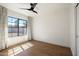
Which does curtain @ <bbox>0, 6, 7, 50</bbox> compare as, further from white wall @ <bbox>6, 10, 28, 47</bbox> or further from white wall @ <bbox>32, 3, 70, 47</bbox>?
white wall @ <bbox>32, 3, 70, 47</bbox>

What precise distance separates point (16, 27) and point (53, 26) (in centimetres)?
100

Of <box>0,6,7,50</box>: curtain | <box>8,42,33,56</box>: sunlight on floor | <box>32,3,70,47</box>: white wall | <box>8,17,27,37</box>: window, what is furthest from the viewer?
<box>0,6,7,50</box>: curtain

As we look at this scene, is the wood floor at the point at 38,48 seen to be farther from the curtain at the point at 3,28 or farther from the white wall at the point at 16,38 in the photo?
the curtain at the point at 3,28

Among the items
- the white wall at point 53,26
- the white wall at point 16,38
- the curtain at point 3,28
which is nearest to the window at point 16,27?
the white wall at point 16,38

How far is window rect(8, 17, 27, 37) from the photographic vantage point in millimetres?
2020

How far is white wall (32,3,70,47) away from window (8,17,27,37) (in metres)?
0.30

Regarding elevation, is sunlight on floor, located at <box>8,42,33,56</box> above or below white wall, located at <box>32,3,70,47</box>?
below

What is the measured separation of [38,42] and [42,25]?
0.51 m

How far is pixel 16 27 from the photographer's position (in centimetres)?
200

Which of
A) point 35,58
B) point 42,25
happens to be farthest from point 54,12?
point 35,58

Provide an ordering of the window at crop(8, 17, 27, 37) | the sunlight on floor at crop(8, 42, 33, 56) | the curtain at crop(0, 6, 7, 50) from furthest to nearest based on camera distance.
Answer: the curtain at crop(0, 6, 7, 50), the sunlight on floor at crop(8, 42, 33, 56), the window at crop(8, 17, 27, 37)

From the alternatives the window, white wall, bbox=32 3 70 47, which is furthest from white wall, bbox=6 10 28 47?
white wall, bbox=32 3 70 47

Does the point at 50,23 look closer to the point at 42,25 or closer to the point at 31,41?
the point at 42,25

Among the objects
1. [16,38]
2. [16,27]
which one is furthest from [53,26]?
[16,38]
